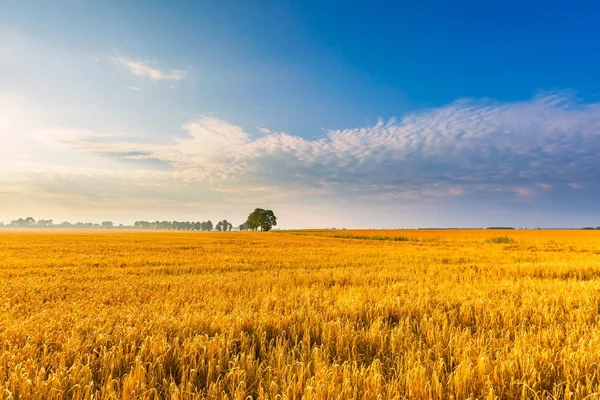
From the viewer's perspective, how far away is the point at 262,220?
479 ft

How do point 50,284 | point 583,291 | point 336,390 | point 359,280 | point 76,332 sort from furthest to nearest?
1. point 359,280
2. point 50,284
3. point 583,291
4. point 76,332
5. point 336,390

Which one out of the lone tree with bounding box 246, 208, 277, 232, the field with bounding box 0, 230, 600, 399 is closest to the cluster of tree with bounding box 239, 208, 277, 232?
the lone tree with bounding box 246, 208, 277, 232

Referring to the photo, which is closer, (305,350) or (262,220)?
(305,350)

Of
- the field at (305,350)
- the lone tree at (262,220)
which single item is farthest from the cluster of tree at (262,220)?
the field at (305,350)

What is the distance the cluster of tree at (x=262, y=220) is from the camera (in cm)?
14600

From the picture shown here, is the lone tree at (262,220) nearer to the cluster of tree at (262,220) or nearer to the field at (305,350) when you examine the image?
the cluster of tree at (262,220)

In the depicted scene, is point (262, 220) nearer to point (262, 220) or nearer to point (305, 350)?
point (262, 220)

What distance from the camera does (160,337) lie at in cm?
396

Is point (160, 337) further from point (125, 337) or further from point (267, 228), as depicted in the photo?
point (267, 228)

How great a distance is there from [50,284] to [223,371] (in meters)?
8.91

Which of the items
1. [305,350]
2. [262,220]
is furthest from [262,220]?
[305,350]

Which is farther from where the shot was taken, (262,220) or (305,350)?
(262,220)

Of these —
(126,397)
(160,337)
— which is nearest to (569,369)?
(126,397)

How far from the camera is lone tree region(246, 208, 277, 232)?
146 metres
